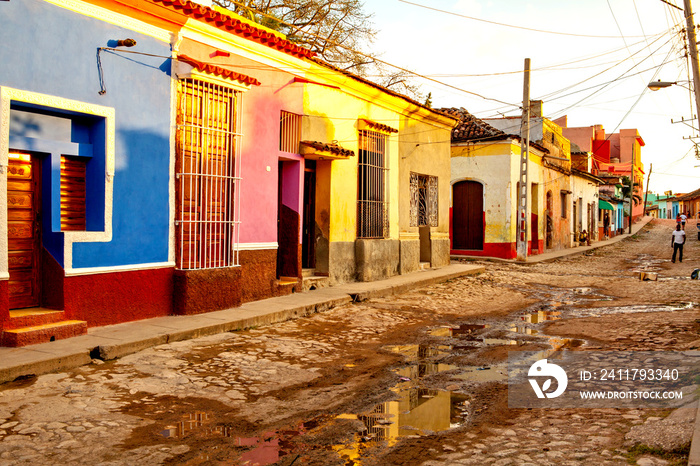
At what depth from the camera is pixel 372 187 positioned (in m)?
13.5

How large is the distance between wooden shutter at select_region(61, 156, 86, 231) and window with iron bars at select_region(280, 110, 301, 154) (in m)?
4.13

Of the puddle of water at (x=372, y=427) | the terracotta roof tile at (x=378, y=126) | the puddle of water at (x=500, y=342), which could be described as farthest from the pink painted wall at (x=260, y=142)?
the puddle of water at (x=372, y=427)

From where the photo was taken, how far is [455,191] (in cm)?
2283

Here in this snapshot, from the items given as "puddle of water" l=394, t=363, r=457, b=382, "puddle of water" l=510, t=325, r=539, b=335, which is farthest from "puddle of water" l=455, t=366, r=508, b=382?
"puddle of water" l=510, t=325, r=539, b=335

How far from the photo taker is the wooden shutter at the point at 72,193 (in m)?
7.30

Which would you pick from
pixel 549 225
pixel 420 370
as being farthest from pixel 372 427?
pixel 549 225

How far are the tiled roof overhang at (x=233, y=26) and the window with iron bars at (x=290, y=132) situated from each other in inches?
43.8

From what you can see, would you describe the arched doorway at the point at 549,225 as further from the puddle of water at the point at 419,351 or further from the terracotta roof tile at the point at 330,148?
the puddle of water at the point at 419,351

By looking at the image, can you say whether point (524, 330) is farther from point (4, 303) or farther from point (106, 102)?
point (4, 303)

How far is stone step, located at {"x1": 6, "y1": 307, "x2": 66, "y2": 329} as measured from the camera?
634 cm

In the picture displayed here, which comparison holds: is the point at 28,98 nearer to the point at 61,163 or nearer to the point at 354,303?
Answer: the point at 61,163

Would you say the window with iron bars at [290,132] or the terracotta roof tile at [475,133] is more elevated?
the terracotta roof tile at [475,133]

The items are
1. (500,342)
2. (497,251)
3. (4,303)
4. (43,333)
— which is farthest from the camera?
(497,251)

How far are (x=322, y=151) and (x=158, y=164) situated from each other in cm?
371
